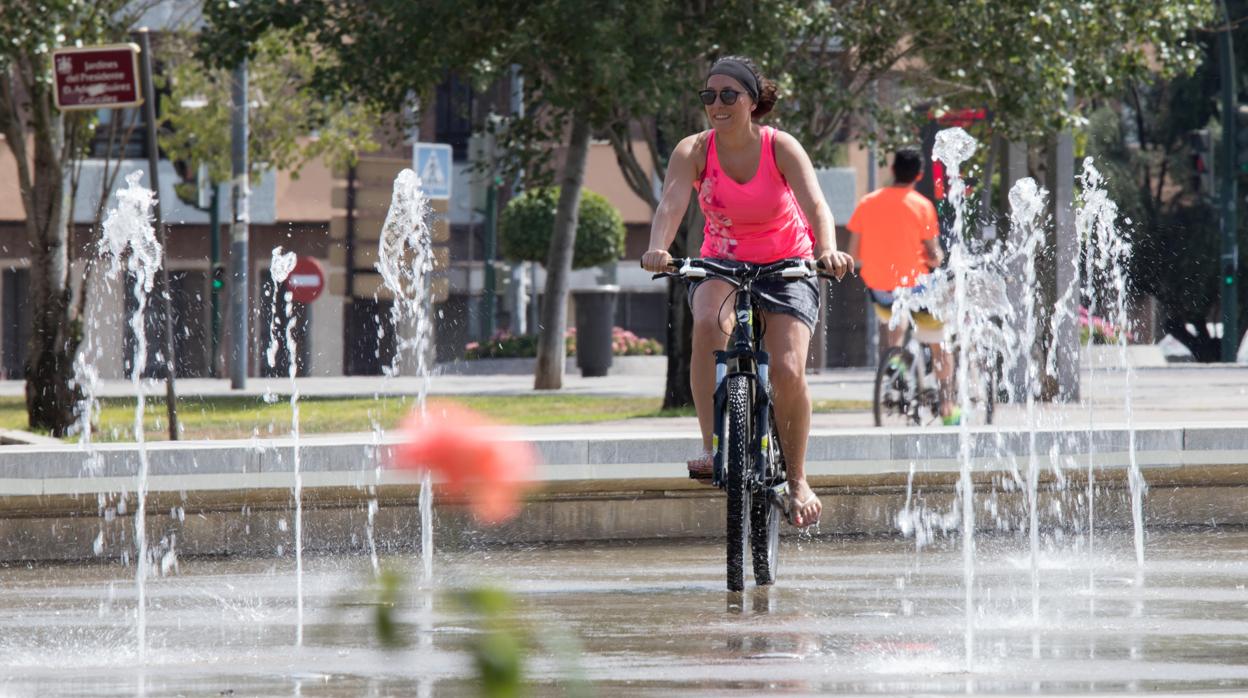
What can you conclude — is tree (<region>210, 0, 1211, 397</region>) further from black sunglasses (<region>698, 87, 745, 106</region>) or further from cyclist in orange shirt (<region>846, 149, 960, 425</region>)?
black sunglasses (<region>698, 87, 745, 106</region>)

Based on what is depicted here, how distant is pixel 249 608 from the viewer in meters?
6.98

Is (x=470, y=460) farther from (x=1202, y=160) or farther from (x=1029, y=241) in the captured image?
(x=1202, y=160)

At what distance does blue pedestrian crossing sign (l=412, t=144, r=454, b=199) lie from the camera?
31797 mm

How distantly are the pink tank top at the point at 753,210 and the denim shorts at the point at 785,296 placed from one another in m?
0.08

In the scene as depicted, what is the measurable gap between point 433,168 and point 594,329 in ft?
10.6

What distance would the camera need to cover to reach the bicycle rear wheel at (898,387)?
496 inches

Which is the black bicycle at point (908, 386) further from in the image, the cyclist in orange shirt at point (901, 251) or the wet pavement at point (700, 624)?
the wet pavement at point (700, 624)

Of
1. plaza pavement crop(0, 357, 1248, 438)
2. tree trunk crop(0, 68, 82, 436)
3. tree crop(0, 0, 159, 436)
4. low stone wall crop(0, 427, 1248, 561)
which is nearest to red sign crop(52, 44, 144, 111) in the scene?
tree crop(0, 0, 159, 436)

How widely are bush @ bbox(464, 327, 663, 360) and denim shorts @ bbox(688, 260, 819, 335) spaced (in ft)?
90.3

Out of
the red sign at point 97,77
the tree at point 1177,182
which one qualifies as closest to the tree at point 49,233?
the red sign at point 97,77

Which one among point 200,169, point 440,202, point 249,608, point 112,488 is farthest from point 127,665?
point 200,169

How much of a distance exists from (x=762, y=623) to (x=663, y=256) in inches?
53.4

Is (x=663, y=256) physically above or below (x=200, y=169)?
Result: below

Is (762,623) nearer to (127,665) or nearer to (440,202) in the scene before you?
(127,665)
